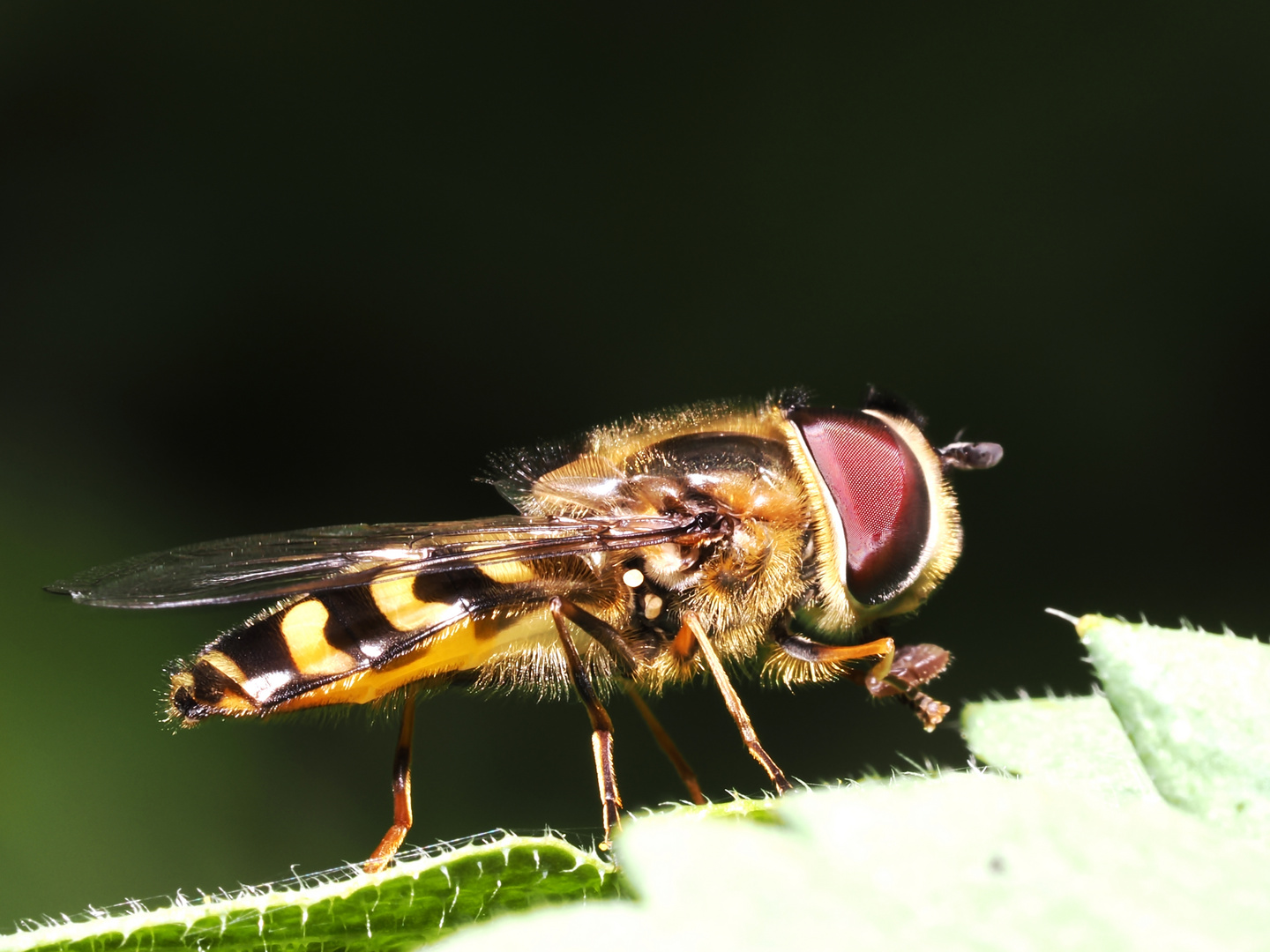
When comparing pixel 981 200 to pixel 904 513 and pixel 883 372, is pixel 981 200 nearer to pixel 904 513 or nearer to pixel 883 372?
pixel 883 372

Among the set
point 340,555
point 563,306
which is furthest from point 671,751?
point 563,306

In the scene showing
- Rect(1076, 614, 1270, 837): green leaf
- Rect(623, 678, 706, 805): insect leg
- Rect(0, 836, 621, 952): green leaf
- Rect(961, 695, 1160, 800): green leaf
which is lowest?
Rect(623, 678, 706, 805): insect leg

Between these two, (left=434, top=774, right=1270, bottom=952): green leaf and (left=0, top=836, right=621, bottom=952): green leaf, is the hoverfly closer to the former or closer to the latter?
(left=0, top=836, right=621, bottom=952): green leaf

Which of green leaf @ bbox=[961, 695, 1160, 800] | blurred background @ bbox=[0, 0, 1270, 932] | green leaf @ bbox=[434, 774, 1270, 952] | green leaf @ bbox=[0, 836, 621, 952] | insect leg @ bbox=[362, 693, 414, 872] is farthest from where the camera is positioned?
blurred background @ bbox=[0, 0, 1270, 932]

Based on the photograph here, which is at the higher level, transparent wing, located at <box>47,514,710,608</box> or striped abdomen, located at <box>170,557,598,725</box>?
transparent wing, located at <box>47,514,710,608</box>

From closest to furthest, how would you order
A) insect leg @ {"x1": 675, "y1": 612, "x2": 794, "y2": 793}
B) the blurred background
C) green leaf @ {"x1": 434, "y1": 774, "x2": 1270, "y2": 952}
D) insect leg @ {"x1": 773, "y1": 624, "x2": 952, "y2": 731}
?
green leaf @ {"x1": 434, "y1": 774, "x2": 1270, "y2": 952}, insect leg @ {"x1": 675, "y1": 612, "x2": 794, "y2": 793}, insect leg @ {"x1": 773, "y1": 624, "x2": 952, "y2": 731}, the blurred background

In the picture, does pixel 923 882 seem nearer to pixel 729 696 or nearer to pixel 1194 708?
pixel 1194 708

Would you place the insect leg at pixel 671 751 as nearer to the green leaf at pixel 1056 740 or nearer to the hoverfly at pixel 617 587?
the hoverfly at pixel 617 587

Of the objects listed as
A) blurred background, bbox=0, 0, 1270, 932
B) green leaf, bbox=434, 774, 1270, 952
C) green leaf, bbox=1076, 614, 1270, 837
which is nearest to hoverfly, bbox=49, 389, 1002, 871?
green leaf, bbox=1076, 614, 1270, 837
